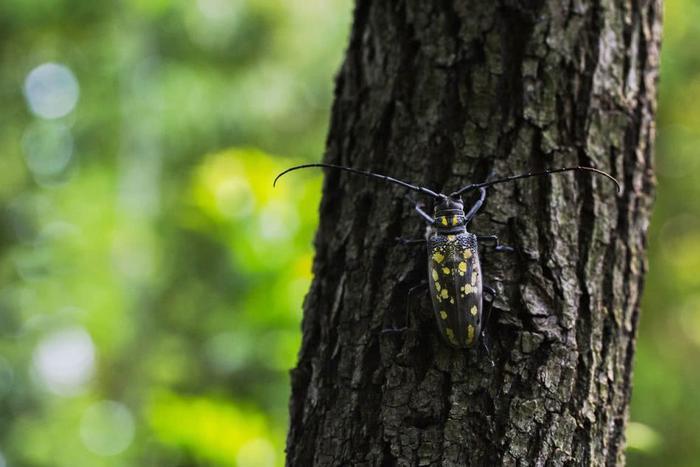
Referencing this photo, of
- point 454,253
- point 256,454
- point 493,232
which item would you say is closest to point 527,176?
point 493,232

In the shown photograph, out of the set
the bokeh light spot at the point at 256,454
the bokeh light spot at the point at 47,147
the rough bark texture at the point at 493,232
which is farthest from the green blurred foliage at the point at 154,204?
the rough bark texture at the point at 493,232

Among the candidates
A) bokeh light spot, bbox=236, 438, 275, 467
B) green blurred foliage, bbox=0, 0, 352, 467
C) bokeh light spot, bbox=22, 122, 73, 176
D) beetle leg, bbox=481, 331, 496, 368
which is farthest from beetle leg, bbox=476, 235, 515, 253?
bokeh light spot, bbox=22, 122, 73, 176

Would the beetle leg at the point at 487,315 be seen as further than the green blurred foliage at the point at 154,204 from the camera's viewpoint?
No

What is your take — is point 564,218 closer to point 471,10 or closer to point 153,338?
point 471,10

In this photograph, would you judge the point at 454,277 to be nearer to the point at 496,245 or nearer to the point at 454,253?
the point at 454,253

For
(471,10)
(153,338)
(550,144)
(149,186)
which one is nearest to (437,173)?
(550,144)

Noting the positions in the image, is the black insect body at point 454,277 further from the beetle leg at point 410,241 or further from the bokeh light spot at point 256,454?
the bokeh light spot at point 256,454
